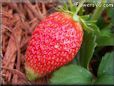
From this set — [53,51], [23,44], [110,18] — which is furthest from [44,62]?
[110,18]

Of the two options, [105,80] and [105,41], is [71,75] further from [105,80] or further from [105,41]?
[105,41]

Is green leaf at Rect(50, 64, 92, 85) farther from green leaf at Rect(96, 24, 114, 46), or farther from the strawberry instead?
green leaf at Rect(96, 24, 114, 46)

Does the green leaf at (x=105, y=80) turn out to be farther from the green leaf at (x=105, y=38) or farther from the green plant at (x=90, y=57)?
the green leaf at (x=105, y=38)

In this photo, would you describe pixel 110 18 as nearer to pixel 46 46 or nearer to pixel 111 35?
pixel 111 35

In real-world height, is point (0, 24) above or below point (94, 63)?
above

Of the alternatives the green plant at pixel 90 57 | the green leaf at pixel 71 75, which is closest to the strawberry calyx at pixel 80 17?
the green plant at pixel 90 57

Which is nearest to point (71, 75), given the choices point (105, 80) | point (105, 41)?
point (105, 80)
